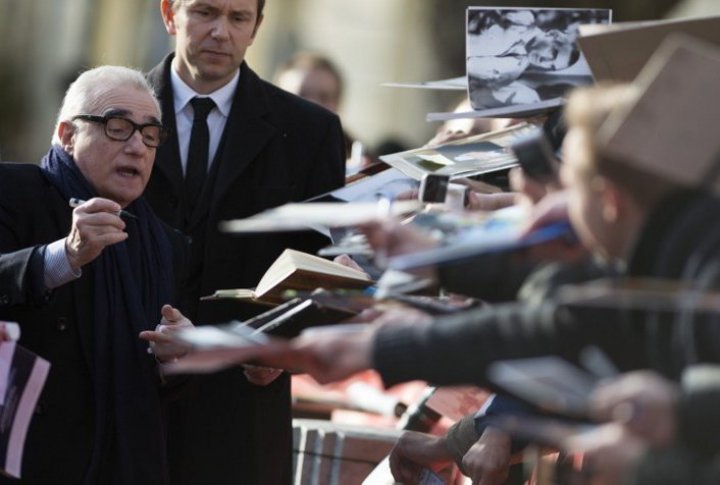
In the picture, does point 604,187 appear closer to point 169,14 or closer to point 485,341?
point 485,341

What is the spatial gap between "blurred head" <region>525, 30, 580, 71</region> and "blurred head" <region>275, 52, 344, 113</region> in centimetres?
361

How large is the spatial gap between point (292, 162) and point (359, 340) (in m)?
2.86

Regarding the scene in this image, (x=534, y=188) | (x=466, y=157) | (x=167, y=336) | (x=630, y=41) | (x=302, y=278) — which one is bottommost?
(x=167, y=336)

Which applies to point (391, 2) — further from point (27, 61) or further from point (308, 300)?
point (308, 300)

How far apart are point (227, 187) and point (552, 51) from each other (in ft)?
3.98

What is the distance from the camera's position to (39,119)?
23.8m

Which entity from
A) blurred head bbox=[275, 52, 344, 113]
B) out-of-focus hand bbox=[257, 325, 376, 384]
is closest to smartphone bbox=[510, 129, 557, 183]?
out-of-focus hand bbox=[257, 325, 376, 384]

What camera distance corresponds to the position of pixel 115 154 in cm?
514

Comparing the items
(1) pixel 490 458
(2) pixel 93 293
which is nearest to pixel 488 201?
(1) pixel 490 458

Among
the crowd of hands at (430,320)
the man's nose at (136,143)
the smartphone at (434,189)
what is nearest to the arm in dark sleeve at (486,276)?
the crowd of hands at (430,320)

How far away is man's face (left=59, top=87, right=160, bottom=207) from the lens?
5.14m

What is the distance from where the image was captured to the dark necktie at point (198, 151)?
590 centimetres

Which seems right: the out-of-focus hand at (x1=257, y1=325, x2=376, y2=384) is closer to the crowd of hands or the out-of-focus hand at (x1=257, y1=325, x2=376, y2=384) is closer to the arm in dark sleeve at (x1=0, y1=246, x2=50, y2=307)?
the crowd of hands

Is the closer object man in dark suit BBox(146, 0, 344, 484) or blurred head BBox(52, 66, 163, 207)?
blurred head BBox(52, 66, 163, 207)
